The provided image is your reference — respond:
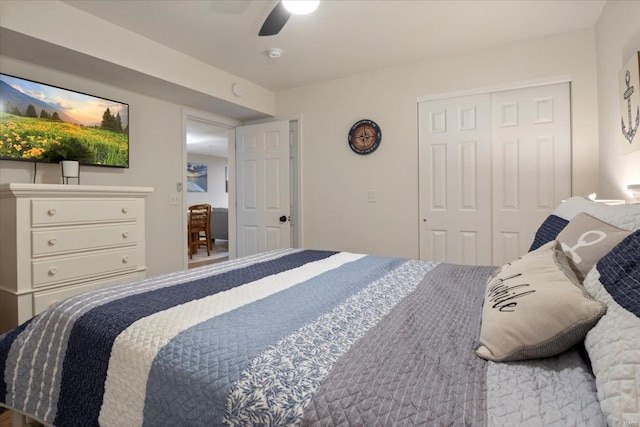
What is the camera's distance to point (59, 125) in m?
2.53

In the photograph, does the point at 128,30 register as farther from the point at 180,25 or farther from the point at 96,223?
the point at 96,223

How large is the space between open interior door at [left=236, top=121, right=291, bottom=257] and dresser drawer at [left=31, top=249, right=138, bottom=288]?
5.51 ft

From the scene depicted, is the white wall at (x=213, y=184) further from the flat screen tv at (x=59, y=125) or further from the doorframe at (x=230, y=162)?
the flat screen tv at (x=59, y=125)

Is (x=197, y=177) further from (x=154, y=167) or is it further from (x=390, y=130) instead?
(x=390, y=130)

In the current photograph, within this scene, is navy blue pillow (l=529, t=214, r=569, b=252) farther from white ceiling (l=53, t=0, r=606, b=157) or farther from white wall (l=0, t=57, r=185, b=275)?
white wall (l=0, t=57, r=185, b=275)

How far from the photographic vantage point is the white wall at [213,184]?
9.12 meters

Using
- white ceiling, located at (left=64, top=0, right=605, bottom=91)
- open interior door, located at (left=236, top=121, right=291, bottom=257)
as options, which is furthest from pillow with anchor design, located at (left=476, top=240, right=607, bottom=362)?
open interior door, located at (left=236, top=121, right=291, bottom=257)

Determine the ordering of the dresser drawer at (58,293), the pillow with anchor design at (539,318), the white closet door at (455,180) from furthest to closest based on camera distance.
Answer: the white closet door at (455,180), the dresser drawer at (58,293), the pillow with anchor design at (539,318)

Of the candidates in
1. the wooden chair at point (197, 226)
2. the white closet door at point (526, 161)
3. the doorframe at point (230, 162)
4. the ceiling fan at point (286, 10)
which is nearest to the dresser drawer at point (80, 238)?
the doorframe at point (230, 162)

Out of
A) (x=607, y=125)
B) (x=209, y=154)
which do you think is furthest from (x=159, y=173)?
(x=209, y=154)

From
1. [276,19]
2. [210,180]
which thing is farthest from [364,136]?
[210,180]

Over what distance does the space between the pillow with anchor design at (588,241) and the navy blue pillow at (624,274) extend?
149mm

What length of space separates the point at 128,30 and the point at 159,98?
79cm

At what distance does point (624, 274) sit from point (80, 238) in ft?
9.09
